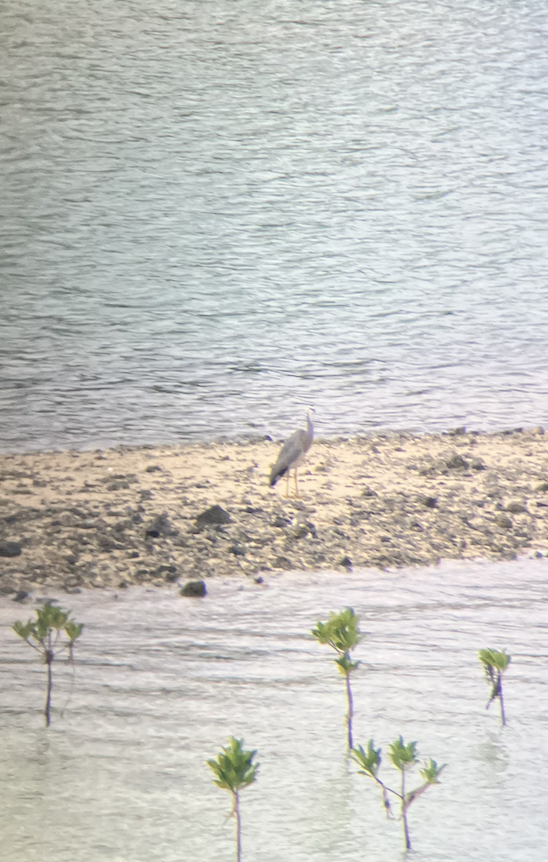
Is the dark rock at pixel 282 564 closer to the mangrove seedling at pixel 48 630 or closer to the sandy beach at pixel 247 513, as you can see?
the sandy beach at pixel 247 513

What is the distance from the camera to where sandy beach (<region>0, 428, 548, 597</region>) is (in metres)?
5.04

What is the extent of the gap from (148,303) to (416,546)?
8.08 m

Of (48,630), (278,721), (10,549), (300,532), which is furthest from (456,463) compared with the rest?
(48,630)

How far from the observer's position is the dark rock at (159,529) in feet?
17.1

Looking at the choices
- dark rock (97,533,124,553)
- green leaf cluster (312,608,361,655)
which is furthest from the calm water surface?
green leaf cluster (312,608,361,655)

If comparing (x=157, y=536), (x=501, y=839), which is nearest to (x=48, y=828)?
(x=501, y=839)

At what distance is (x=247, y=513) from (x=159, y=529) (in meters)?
0.53

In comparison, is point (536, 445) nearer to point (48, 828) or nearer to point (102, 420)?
point (102, 420)

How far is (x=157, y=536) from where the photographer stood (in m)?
5.21

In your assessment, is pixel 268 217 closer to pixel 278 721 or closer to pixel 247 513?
pixel 247 513

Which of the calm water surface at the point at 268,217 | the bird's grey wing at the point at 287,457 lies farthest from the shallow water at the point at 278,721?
the calm water surface at the point at 268,217

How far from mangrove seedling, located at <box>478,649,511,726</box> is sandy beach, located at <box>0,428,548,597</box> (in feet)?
4.93

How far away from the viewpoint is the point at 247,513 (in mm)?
5570

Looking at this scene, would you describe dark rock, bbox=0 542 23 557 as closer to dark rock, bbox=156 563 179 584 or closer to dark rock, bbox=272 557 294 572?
dark rock, bbox=156 563 179 584
